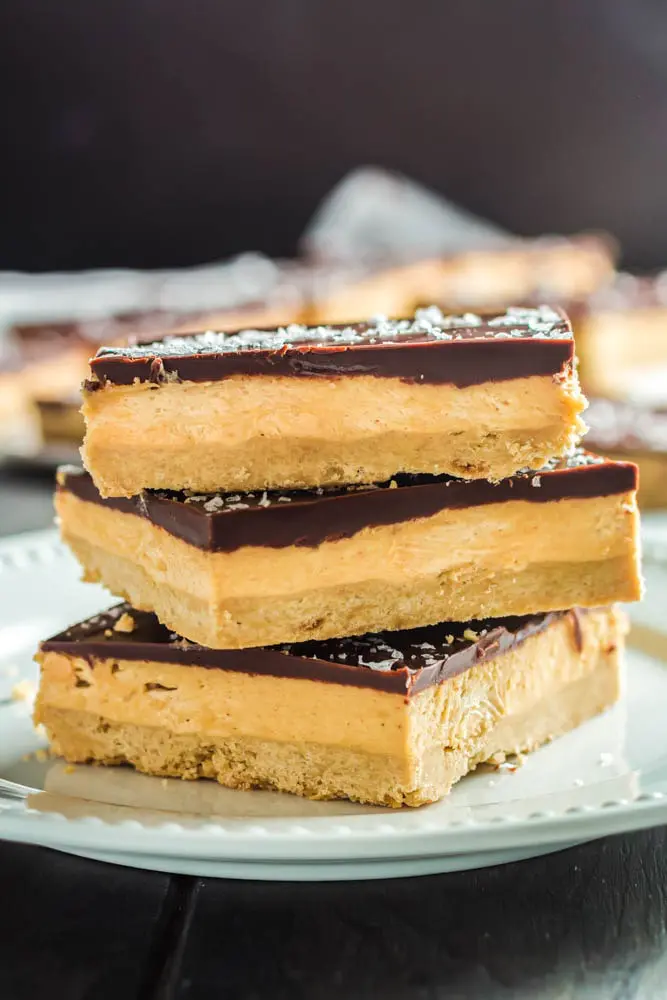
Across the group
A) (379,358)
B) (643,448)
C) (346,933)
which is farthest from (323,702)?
(643,448)

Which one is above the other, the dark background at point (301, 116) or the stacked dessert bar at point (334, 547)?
the dark background at point (301, 116)

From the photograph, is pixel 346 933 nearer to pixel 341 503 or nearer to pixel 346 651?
pixel 346 651

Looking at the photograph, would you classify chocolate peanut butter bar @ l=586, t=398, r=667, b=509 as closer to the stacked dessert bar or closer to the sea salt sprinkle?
the sea salt sprinkle

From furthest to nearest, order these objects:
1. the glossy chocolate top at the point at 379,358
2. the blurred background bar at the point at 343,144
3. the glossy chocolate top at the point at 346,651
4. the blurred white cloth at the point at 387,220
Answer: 1. the blurred white cloth at the point at 387,220
2. the blurred background bar at the point at 343,144
3. the glossy chocolate top at the point at 379,358
4. the glossy chocolate top at the point at 346,651

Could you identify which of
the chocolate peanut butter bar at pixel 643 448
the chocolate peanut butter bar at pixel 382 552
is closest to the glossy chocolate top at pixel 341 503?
the chocolate peanut butter bar at pixel 382 552

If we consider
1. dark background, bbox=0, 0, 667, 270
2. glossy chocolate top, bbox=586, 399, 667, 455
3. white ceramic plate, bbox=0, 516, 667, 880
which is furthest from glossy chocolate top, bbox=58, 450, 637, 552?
dark background, bbox=0, 0, 667, 270

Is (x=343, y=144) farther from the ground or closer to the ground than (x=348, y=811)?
farther from the ground

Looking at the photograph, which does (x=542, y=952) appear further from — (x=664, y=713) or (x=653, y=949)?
(x=664, y=713)

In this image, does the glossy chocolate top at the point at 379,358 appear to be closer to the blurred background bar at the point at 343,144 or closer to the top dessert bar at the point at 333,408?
the top dessert bar at the point at 333,408
